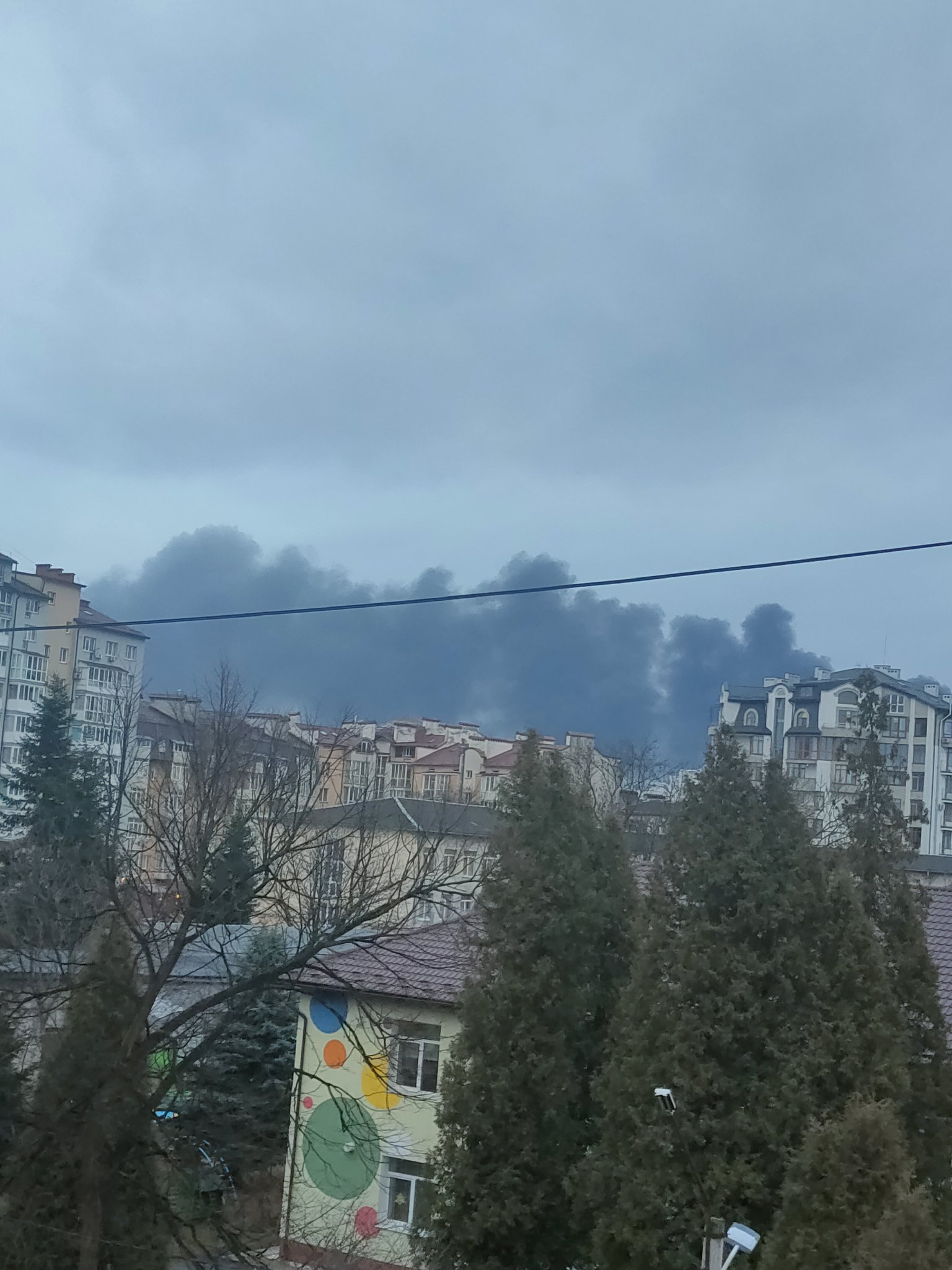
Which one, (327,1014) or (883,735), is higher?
(883,735)

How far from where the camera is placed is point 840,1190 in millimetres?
9461

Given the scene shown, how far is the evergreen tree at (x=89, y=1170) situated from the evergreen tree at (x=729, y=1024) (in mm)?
4320

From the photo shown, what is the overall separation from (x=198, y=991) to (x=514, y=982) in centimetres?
1791

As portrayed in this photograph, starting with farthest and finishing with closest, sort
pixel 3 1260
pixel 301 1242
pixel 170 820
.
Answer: pixel 301 1242 < pixel 170 820 < pixel 3 1260

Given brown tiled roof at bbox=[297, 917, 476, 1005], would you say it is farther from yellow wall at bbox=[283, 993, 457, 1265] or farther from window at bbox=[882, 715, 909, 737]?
window at bbox=[882, 715, 909, 737]

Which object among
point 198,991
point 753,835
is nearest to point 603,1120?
point 753,835

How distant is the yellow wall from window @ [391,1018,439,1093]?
128 mm

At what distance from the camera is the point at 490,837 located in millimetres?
14391

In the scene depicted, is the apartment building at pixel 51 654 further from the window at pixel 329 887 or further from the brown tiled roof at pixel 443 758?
the window at pixel 329 887

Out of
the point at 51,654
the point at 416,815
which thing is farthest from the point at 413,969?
the point at 51,654

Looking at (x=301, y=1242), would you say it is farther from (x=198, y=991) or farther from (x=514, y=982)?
(x=198, y=991)

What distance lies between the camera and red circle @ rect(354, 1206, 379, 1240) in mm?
18859

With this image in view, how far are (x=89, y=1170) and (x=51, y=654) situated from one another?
6695 centimetres

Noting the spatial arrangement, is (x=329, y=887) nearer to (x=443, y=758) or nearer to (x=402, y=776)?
(x=443, y=758)
